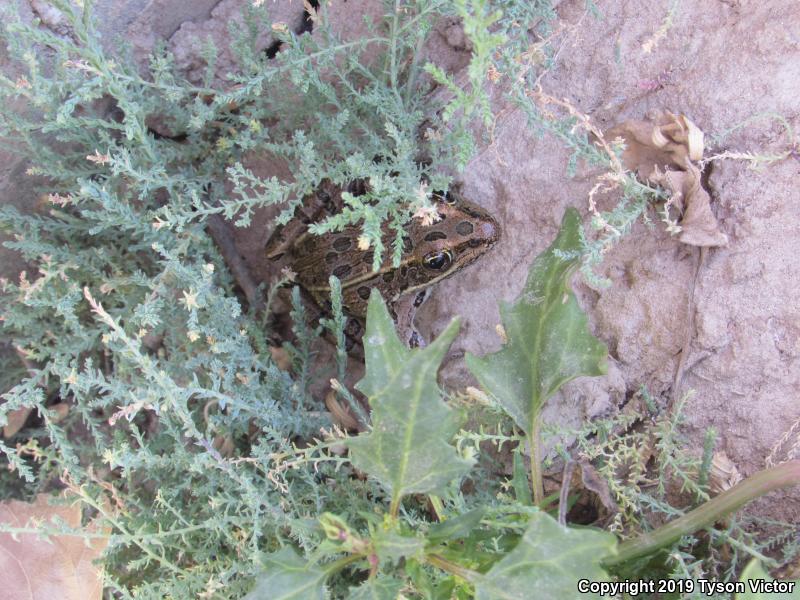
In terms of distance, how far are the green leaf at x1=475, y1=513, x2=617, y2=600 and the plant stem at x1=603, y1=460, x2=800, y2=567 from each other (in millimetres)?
507

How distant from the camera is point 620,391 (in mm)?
2928

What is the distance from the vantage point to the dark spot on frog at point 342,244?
3.66 metres

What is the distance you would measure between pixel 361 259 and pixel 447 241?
52 centimetres

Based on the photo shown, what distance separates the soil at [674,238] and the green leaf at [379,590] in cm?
131

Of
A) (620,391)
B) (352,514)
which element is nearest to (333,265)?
(352,514)

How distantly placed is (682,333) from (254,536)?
198 centimetres

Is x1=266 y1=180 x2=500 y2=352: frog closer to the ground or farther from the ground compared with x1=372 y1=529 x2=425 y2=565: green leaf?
farther from the ground

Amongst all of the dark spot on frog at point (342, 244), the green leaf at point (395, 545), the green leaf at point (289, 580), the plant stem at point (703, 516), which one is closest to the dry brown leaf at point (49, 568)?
the green leaf at point (289, 580)

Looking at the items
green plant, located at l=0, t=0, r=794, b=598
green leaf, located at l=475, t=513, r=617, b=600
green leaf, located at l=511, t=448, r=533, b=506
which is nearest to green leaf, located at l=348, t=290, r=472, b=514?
green plant, located at l=0, t=0, r=794, b=598

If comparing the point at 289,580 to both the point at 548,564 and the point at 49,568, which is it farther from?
the point at 49,568

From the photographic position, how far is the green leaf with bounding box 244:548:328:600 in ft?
6.38

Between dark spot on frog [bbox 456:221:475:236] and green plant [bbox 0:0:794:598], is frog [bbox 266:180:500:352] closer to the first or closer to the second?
dark spot on frog [bbox 456:221:475:236]

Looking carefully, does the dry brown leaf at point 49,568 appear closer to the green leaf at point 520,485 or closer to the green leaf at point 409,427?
the green leaf at point 409,427

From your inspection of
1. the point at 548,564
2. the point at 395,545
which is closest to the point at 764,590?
the point at 548,564
